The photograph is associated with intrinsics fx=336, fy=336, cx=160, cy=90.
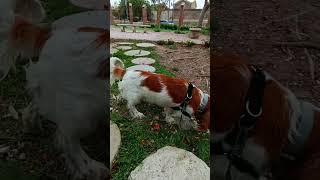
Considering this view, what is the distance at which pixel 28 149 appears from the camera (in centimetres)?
139

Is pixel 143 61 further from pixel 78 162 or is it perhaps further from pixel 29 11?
pixel 29 11

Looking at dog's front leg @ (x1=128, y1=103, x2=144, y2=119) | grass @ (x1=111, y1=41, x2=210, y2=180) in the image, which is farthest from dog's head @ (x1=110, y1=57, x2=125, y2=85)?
dog's front leg @ (x1=128, y1=103, x2=144, y2=119)

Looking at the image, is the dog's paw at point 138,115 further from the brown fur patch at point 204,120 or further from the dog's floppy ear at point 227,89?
the dog's floppy ear at point 227,89

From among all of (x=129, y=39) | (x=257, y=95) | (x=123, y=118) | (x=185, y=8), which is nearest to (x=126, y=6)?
(x=129, y=39)

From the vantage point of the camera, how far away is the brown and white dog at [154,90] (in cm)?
234

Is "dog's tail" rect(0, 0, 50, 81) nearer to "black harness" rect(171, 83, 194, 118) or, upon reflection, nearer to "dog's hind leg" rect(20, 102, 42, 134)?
"dog's hind leg" rect(20, 102, 42, 134)

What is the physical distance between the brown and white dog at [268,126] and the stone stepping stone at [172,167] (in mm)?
507

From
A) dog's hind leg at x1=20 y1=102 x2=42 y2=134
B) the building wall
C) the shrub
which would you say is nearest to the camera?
dog's hind leg at x1=20 y1=102 x2=42 y2=134

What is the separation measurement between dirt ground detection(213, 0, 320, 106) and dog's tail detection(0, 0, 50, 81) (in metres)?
0.63

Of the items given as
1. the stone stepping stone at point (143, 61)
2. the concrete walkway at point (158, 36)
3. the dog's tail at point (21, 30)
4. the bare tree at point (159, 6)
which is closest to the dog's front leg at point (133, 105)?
the stone stepping stone at point (143, 61)

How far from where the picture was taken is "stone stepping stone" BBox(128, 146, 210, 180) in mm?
1605

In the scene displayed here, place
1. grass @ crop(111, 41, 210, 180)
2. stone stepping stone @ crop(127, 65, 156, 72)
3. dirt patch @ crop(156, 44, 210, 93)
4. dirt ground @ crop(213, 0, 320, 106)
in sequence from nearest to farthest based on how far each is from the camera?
1. dirt ground @ crop(213, 0, 320, 106)
2. grass @ crop(111, 41, 210, 180)
3. dirt patch @ crop(156, 44, 210, 93)
4. stone stepping stone @ crop(127, 65, 156, 72)

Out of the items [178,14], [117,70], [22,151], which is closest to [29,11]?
[22,151]

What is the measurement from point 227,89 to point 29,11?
2.50ft
